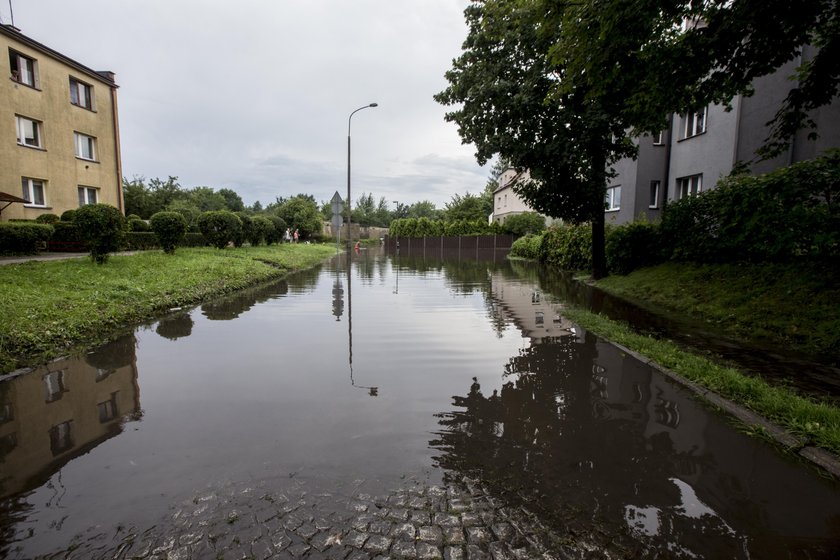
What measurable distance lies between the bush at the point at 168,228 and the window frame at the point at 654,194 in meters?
20.1

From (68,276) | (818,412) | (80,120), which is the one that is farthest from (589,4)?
(80,120)

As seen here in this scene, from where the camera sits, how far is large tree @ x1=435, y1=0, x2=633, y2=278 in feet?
40.9

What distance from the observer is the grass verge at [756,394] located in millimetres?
3727

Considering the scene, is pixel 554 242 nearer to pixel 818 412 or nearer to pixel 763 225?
pixel 763 225

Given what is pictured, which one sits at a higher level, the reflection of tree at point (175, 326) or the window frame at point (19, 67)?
the window frame at point (19, 67)

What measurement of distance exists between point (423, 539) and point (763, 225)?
33.4ft

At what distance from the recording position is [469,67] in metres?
14.0

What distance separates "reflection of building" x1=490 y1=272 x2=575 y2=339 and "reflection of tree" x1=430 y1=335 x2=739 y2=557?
9.49 feet

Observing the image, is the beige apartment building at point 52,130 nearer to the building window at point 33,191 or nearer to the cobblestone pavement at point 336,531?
the building window at point 33,191

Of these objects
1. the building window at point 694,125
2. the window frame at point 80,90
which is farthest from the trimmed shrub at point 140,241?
the building window at point 694,125

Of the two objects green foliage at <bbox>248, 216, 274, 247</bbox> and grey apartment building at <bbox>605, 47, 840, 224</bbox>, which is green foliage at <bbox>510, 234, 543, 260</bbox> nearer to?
grey apartment building at <bbox>605, 47, 840, 224</bbox>

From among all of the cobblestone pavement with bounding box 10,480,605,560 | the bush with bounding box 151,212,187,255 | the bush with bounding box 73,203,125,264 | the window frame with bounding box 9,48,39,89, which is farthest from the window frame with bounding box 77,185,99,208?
the cobblestone pavement with bounding box 10,480,605,560

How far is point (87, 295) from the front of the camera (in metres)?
8.31

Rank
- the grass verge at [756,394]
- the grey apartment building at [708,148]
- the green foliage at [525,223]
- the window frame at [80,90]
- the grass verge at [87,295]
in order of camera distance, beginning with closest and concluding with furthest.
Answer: the grass verge at [756,394], the grass verge at [87,295], the grey apartment building at [708,148], the window frame at [80,90], the green foliage at [525,223]
